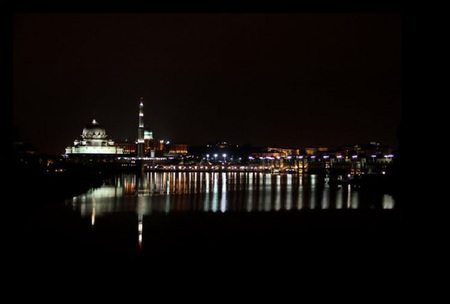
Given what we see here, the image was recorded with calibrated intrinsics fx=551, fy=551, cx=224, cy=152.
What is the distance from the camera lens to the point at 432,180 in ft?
9.53

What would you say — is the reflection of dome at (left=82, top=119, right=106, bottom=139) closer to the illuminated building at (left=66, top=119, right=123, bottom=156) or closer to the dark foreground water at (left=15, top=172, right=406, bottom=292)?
the illuminated building at (left=66, top=119, right=123, bottom=156)

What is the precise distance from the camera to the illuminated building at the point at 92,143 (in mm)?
64938

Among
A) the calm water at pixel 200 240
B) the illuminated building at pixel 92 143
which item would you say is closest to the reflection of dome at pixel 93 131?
the illuminated building at pixel 92 143

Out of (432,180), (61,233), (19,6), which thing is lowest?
(61,233)

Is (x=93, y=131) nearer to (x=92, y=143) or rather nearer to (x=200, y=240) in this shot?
(x=92, y=143)

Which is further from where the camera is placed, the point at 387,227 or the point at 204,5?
the point at 387,227

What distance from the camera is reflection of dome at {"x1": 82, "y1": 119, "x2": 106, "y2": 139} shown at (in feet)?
216

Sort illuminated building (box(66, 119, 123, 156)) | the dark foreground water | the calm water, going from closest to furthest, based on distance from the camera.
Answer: the dark foreground water → the calm water → illuminated building (box(66, 119, 123, 156))

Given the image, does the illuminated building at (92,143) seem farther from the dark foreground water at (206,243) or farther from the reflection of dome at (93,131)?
the dark foreground water at (206,243)

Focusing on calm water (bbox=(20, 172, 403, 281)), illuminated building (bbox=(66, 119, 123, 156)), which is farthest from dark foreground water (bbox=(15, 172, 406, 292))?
illuminated building (bbox=(66, 119, 123, 156))

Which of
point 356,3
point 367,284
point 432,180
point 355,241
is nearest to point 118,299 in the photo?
point 367,284

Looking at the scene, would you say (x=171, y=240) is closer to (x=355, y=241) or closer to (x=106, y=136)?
(x=355, y=241)

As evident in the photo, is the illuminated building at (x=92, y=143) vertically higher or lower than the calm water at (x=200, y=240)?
higher

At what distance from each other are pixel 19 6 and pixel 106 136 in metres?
66.1
